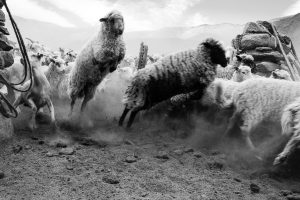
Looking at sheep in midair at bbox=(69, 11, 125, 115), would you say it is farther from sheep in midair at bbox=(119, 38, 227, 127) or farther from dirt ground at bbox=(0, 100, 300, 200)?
dirt ground at bbox=(0, 100, 300, 200)

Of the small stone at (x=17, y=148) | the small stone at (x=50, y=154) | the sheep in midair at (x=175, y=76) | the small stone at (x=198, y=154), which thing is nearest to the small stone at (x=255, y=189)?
the small stone at (x=198, y=154)

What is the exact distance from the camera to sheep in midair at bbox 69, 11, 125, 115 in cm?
651

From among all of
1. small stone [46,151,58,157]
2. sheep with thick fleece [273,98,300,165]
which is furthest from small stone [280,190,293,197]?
small stone [46,151,58,157]

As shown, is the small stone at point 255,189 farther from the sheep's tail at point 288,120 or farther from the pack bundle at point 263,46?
the pack bundle at point 263,46

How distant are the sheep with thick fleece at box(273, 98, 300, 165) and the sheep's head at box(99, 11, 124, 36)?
3.19 meters

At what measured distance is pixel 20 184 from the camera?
13.6ft

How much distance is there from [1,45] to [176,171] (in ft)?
11.8

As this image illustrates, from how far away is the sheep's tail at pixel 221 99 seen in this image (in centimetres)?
629

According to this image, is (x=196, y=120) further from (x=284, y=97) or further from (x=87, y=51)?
(x=87, y=51)

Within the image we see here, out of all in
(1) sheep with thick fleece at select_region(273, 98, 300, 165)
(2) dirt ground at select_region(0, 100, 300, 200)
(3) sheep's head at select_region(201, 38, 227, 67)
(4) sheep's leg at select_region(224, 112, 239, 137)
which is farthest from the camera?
(3) sheep's head at select_region(201, 38, 227, 67)

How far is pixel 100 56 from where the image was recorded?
645 centimetres

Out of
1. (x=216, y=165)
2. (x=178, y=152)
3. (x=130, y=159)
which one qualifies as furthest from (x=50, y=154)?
(x=216, y=165)

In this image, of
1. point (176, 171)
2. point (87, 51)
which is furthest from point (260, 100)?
point (87, 51)

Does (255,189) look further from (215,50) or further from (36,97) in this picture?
(36,97)
